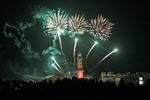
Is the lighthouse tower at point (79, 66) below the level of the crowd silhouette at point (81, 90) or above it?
above

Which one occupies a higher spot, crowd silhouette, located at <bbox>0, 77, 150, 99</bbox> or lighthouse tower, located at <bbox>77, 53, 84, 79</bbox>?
lighthouse tower, located at <bbox>77, 53, 84, 79</bbox>

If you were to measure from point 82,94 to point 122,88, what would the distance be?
7.38ft

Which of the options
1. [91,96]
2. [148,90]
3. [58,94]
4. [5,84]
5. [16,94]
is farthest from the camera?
[5,84]

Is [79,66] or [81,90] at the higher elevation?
[79,66]

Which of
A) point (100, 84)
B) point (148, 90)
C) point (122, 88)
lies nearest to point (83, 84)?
point (100, 84)

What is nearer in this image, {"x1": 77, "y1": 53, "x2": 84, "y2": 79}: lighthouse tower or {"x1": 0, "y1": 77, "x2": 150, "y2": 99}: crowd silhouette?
{"x1": 0, "y1": 77, "x2": 150, "y2": 99}: crowd silhouette

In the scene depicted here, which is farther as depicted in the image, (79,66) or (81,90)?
(79,66)

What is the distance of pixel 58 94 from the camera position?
19.8 metres

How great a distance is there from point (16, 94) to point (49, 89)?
2159mm

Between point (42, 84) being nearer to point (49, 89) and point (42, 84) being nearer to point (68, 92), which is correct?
point (49, 89)

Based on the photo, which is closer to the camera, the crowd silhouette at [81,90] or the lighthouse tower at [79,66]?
the crowd silhouette at [81,90]

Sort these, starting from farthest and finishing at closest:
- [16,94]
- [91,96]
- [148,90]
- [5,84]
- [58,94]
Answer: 1. [5,84]
2. [16,94]
3. [58,94]
4. [91,96]
5. [148,90]

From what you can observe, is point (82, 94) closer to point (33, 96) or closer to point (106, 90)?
point (106, 90)

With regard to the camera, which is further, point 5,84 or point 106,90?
point 5,84
